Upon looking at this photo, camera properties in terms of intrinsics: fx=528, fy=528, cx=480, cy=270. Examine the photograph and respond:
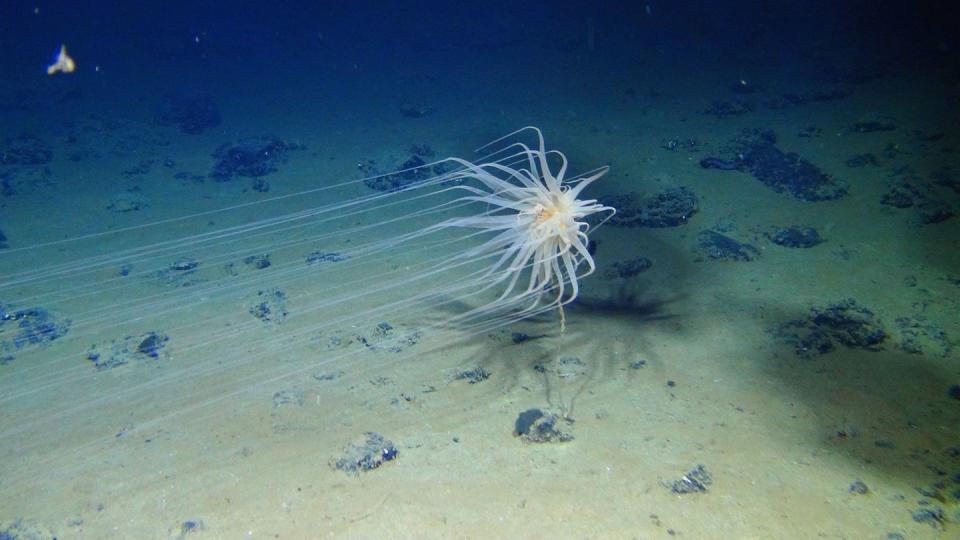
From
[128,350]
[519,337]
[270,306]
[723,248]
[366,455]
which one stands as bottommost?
[366,455]

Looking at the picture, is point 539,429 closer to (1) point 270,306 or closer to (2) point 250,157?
(1) point 270,306

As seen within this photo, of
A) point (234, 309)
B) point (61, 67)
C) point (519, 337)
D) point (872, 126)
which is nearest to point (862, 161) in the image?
point (872, 126)

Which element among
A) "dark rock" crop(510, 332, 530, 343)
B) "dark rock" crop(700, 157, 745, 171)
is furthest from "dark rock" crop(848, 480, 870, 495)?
"dark rock" crop(700, 157, 745, 171)

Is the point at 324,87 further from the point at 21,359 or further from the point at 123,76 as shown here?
the point at 21,359

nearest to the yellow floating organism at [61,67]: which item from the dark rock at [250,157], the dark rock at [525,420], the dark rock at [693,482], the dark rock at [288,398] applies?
the dark rock at [250,157]

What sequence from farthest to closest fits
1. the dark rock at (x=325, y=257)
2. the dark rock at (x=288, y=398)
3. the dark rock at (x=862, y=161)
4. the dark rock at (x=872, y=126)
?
the dark rock at (x=872, y=126) → the dark rock at (x=862, y=161) → the dark rock at (x=325, y=257) → the dark rock at (x=288, y=398)

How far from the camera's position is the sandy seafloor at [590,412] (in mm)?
4586

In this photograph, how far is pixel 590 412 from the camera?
5.86 metres

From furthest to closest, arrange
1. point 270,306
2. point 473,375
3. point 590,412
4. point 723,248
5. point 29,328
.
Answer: point 723,248
point 270,306
point 29,328
point 473,375
point 590,412

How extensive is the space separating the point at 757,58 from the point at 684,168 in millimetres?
15603

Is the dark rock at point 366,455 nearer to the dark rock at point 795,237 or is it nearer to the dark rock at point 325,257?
the dark rock at point 325,257

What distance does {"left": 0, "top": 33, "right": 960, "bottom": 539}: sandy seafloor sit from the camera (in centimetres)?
459

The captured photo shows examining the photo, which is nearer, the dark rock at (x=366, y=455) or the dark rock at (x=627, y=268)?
the dark rock at (x=366, y=455)

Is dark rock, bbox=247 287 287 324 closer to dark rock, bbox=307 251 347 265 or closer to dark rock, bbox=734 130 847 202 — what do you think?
dark rock, bbox=307 251 347 265
